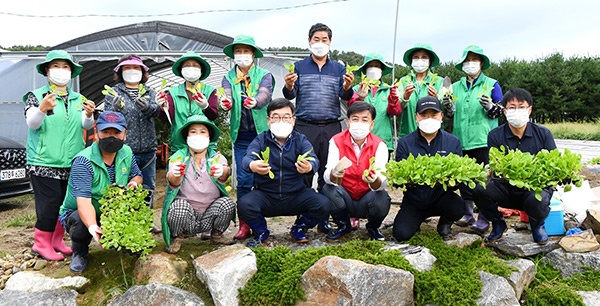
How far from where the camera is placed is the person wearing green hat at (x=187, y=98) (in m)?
4.54

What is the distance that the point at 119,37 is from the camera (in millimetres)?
11703

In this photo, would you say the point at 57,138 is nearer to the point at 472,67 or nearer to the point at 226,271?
the point at 226,271

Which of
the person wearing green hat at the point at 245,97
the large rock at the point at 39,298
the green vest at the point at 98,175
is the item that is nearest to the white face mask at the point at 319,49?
the person wearing green hat at the point at 245,97

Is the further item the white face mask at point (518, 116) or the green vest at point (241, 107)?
the green vest at point (241, 107)

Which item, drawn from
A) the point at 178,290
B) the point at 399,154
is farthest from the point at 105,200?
the point at 399,154

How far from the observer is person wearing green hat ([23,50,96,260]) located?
4.13 metres

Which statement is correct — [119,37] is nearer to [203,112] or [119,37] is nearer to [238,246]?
[203,112]

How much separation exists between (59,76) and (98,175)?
1.10m

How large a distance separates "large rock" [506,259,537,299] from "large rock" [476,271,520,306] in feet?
0.36

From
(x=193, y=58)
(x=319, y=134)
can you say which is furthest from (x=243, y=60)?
(x=319, y=134)

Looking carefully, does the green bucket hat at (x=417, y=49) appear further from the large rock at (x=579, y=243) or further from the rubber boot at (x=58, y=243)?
the rubber boot at (x=58, y=243)

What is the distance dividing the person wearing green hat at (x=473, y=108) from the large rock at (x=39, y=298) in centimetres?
371

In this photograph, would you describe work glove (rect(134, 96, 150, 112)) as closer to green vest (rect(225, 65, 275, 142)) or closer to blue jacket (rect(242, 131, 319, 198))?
green vest (rect(225, 65, 275, 142))

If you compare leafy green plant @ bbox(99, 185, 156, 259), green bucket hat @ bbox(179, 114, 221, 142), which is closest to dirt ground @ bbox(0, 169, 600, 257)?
leafy green plant @ bbox(99, 185, 156, 259)
